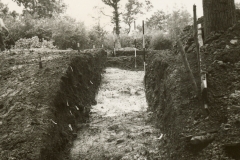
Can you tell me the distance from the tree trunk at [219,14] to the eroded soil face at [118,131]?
119 inches

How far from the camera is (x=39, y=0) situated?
103ft

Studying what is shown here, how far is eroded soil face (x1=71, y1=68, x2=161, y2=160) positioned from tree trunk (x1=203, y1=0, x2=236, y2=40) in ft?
9.94

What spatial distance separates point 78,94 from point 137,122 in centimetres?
201

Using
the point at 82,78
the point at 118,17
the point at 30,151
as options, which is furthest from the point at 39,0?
the point at 30,151

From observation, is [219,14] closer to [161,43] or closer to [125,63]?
[125,63]

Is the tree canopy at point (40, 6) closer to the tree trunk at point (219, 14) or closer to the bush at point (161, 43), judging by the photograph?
the bush at point (161, 43)

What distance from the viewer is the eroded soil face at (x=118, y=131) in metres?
6.50

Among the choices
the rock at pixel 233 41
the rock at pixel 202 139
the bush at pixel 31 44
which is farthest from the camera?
the bush at pixel 31 44

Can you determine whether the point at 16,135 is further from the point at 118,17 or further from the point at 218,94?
the point at 118,17

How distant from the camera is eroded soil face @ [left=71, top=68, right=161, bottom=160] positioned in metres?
6.50

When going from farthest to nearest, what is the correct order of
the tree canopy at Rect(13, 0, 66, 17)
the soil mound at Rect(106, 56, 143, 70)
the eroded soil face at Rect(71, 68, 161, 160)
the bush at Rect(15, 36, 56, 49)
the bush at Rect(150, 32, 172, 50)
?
the tree canopy at Rect(13, 0, 66, 17) < the bush at Rect(150, 32, 172, 50) < the soil mound at Rect(106, 56, 143, 70) < the bush at Rect(15, 36, 56, 49) < the eroded soil face at Rect(71, 68, 161, 160)

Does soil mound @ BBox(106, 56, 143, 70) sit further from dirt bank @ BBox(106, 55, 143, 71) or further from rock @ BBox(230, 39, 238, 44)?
rock @ BBox(230, 39, 238, 44)

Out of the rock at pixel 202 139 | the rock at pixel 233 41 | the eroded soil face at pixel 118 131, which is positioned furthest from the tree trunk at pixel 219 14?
the rock at pixel 202 139

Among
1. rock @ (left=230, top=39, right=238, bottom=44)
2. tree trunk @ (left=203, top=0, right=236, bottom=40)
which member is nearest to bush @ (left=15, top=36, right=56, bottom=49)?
tree trunk @ (left=203, top=0, right=236, bottom=40)
